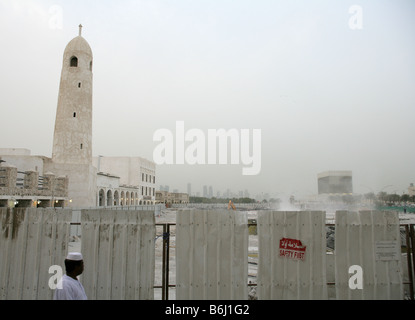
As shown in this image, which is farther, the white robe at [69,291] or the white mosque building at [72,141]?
the white mosque building at [72,141]

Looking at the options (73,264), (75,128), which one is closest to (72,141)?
(75,128)

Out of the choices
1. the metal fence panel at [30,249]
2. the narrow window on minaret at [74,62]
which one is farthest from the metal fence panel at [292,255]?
the narrow window on minaret at [74,62]

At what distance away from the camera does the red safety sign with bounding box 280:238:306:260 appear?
17.3 ft

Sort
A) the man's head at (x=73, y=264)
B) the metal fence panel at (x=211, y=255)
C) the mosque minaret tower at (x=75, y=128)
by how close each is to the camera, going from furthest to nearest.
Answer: the mosque minaret tower at (x=75, y=128) < the metal fence panel at (x=211, y=255) < the man's head at (x=73, y=264)

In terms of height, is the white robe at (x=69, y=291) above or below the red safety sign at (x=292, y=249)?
below

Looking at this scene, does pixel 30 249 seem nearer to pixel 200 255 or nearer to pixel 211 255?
pixel 200 255

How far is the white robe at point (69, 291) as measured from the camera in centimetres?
362

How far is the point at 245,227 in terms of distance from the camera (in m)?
5.26

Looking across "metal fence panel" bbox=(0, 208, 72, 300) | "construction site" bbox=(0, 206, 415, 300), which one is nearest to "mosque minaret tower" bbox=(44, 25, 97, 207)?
"metal fence panel" bbox=(0, 208, 72, 300)

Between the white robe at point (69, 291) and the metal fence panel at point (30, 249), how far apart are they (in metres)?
1.68

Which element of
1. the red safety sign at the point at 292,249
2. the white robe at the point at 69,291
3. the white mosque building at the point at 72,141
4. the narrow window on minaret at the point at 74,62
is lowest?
the white robe at the point at 69,291

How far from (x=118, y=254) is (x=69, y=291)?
5.12 ft

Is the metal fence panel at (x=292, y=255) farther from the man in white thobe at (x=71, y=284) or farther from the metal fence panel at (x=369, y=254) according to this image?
the man in white thobe at (x=71, y=284)
